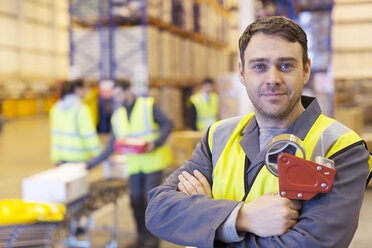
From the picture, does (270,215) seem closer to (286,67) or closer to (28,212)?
(286,67)

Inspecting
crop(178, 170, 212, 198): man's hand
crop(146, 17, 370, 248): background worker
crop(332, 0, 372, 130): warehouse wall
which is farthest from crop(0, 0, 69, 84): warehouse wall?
crop(146, 17, 370, 248): background worker

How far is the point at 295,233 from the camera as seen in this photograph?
4.66 feet

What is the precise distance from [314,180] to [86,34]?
1157cm

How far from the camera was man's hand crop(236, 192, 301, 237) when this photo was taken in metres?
1.44

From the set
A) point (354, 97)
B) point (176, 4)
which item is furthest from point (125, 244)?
point (354, 97)

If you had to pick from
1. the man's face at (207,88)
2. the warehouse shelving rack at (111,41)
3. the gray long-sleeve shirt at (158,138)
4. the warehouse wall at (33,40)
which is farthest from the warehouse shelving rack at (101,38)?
the warehouse wall at (33,40)

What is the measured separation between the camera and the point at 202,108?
815cm

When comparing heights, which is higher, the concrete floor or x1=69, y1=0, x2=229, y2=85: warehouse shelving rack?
x1=69, y1=0, x2=229, y2=85: warehouse shelving rack

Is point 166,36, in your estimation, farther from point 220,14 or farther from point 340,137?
point 340,137

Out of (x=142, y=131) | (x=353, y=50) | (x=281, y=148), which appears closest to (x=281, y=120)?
(x=281, y=148)

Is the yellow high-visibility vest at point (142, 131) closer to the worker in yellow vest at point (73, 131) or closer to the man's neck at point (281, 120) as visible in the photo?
the worker in yellow vest at point (73, 131)

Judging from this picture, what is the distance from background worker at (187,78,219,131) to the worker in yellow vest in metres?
3.22

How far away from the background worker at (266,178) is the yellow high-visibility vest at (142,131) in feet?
9.70

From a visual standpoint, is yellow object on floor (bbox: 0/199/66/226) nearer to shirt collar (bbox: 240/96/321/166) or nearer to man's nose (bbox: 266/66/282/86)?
shirt collar (bbox: 240/96/321/166)
